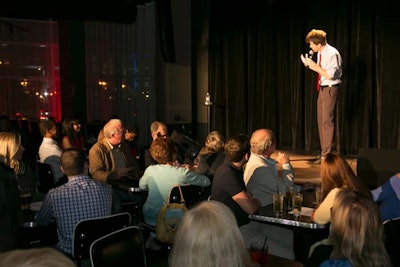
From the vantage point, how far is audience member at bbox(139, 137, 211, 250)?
3.81 m

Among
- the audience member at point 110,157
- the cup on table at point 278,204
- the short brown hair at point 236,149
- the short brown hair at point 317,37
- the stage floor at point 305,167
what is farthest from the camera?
the short brown hair at point 317,37

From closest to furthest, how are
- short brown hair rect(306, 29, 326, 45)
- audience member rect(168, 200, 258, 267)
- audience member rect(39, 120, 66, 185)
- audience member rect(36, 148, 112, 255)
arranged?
audience member rect(168, 200, 258, 267)
audience member rect(36, 148, 112, 255)
audience member rect(39, 120, 66, 185)
short brown hair rect(306, 29, 326, 45)

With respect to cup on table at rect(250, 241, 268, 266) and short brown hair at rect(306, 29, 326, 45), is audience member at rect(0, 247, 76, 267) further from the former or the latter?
short brown hair at rect(306, 29, 326, 45)

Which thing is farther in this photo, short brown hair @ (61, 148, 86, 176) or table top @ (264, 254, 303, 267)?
Result: short brown hair @ (61, 148, 86, 176)

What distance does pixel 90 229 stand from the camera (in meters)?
2.88

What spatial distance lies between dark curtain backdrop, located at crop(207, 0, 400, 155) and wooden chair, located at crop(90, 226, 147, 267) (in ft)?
19.7

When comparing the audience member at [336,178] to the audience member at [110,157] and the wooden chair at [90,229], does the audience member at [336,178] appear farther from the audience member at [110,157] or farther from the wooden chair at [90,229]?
the audience member at [110,157]

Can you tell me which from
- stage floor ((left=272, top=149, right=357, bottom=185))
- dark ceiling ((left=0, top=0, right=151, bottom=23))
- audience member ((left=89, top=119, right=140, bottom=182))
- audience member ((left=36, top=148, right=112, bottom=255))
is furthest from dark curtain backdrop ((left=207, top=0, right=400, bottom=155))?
audience member ((left=36, top=148, right=112, bottom=255))

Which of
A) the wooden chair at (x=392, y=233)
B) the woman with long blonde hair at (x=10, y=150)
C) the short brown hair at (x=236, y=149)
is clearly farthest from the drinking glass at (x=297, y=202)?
the woman with long blonde hair at (x=10, y=150)

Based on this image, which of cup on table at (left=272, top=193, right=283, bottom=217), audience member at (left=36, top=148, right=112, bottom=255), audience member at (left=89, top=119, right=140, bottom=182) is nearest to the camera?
audience member at (left=36, top=148, right=112, bottom=255)

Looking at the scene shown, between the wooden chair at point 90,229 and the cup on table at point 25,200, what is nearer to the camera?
the wooden chair at point 90,229

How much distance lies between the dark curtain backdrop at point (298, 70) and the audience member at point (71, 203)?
572cm

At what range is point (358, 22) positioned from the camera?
7.95m

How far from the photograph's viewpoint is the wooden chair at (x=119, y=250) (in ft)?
7.80
